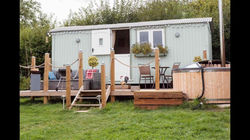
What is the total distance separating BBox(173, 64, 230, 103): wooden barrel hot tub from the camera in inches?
229

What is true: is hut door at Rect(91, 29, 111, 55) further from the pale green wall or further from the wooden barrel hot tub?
the wooden barrel hot tub

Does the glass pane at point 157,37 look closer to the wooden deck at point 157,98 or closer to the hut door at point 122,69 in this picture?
the hut door at point 122,69

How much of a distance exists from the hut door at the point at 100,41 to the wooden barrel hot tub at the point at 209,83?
13.6 feet

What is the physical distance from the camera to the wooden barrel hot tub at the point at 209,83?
5.83 m

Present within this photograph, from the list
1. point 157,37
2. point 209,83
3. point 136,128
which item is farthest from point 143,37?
Answer: point 136,128

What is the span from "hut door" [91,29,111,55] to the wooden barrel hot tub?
4142 millimetres

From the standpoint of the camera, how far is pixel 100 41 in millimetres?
9820

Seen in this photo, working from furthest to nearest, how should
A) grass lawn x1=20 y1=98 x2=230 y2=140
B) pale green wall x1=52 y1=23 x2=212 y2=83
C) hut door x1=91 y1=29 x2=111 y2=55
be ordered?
hut door x1=91 y1=29 x2=111 y2=55
pale green wall x1=52 y1=23 x2=212 y2=83
grass lawn x1=20 y1=98 x2=230 y2=140

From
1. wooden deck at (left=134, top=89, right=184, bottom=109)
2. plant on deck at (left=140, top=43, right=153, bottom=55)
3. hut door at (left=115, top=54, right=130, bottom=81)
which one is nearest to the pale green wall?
hut door at (left=115, top=54, right=130, bottom=81)

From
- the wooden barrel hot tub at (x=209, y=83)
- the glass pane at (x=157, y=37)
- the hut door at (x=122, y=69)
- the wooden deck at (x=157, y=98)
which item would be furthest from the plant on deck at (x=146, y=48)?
the wooden deck at (x=157, y=98)

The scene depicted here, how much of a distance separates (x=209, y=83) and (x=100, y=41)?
16.6 feet

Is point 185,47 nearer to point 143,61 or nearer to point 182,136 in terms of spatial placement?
point 143,61

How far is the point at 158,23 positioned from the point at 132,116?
510 centimetres
